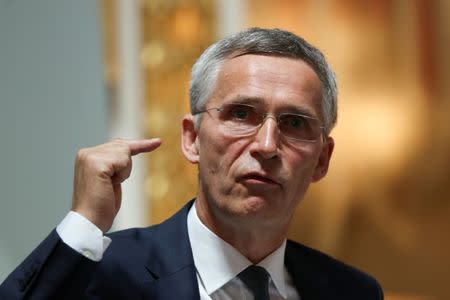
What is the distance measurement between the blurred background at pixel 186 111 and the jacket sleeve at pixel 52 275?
4.37ft

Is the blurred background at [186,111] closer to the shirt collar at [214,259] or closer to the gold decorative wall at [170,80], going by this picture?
the gold decorative wall at [170,80]

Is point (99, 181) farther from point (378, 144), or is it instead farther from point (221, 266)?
point (378, 144)

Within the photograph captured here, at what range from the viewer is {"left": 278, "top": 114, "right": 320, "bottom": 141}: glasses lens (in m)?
1.79

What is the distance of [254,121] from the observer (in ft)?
5.78

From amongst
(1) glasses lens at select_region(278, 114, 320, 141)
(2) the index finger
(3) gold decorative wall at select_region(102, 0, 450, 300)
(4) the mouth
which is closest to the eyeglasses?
(1) glasses lens at select_region(278, 114, 320, 141)

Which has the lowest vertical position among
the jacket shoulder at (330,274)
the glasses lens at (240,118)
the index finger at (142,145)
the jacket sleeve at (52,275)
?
the jacket shoulder at (330,274)

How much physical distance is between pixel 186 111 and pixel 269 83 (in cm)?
114

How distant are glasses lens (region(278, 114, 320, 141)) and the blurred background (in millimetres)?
932

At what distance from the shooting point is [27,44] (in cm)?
294

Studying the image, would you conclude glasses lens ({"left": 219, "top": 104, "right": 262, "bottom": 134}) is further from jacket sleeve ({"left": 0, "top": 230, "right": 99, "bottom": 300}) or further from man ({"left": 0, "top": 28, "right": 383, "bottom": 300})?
jacket sleeve ({"left": 0, "top": 230, "right": 99, "bottom": 300})

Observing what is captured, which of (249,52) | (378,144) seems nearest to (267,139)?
(249,52)

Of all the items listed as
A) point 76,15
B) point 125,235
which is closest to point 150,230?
point 125,235

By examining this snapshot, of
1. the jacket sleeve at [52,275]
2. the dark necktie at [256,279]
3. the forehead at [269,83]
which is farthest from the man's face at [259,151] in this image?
the jacket sleeve at [52,275]

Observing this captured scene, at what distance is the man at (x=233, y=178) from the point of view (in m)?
1.64
